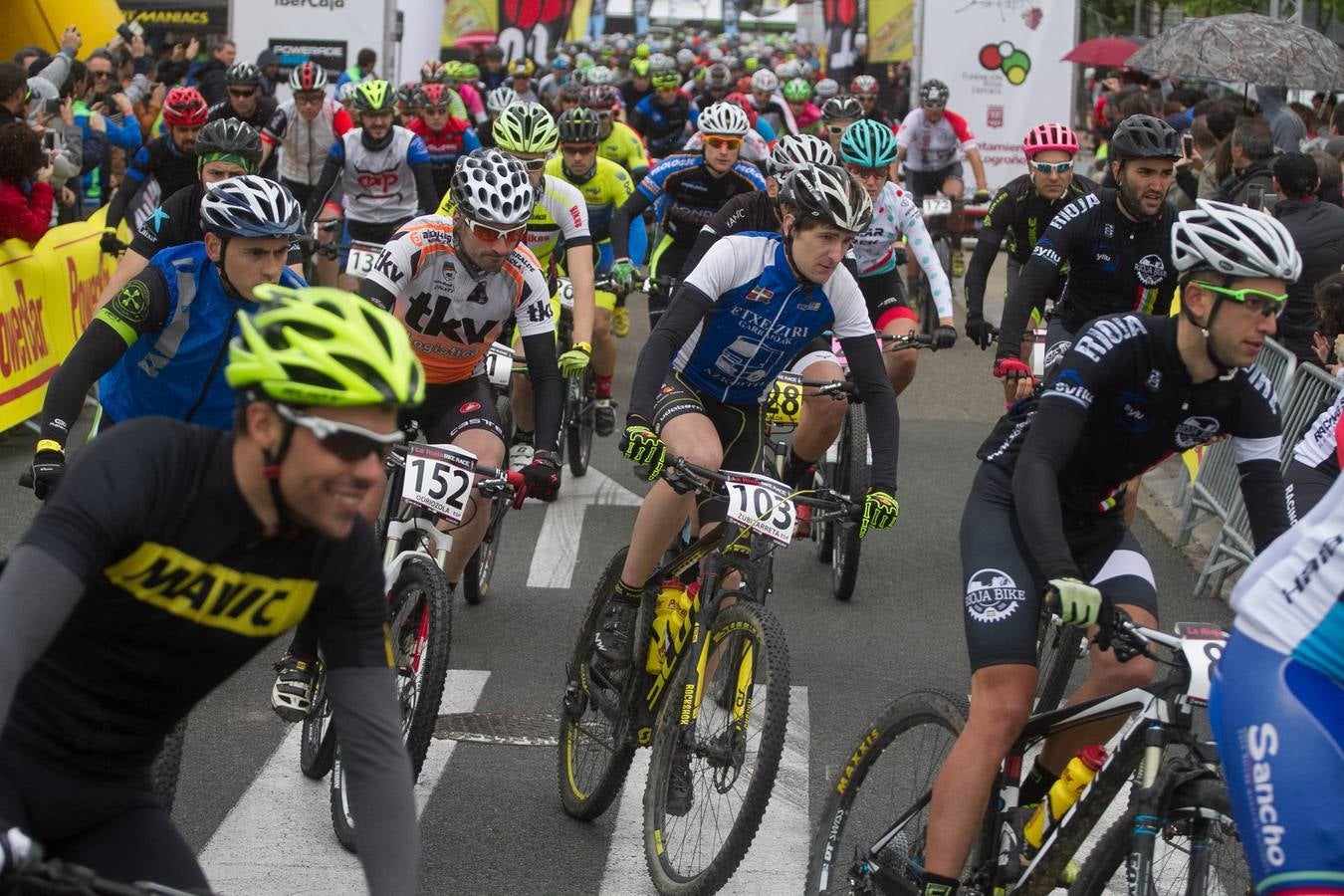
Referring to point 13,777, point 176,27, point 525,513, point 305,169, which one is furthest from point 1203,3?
point 13,777

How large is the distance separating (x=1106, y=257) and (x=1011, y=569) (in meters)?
4.26

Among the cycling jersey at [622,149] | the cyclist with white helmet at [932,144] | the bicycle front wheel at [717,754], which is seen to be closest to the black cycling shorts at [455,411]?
the bicycle front wheel at [717,754]

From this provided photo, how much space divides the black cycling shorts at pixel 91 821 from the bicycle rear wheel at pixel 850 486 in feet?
18.8

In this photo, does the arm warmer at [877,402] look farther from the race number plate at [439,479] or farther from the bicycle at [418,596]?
the race number plate at [439,479]

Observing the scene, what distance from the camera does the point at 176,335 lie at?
593 centimetres

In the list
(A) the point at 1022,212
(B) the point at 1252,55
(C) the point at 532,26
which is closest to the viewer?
(A) the point at 1022,212

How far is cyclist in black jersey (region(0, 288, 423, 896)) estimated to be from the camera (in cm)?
285

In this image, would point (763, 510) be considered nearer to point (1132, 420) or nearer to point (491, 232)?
point (1132, 420)

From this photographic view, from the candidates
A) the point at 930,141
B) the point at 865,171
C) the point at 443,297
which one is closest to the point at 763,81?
the point at 930,141

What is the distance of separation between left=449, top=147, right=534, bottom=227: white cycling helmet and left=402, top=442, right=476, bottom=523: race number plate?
969mm

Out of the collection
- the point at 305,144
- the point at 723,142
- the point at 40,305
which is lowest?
the point at 40,305

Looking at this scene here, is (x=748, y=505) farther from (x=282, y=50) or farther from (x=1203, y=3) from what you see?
(x=1203, y=3)

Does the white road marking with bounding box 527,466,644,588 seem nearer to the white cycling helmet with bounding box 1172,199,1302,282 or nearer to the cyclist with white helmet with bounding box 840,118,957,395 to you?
the cyclist with white helmet with bounding box 840,118,957,395

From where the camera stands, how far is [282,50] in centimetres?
2431
